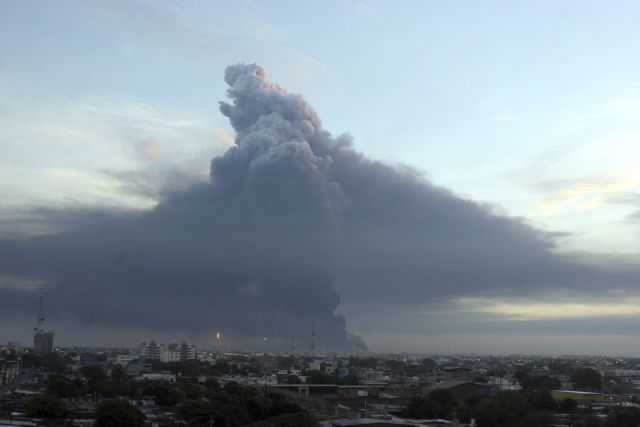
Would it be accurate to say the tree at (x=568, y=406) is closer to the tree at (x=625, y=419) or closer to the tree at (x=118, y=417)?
the tree at (x=625, y=419)

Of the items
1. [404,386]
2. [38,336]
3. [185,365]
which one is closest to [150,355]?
[38,336]

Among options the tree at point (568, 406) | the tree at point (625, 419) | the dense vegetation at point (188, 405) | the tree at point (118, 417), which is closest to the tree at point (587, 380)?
the tree at point (568, 406)

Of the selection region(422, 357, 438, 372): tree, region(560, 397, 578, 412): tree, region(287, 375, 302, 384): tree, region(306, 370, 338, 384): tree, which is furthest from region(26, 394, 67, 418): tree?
region(422, 357, 438, 372): tree

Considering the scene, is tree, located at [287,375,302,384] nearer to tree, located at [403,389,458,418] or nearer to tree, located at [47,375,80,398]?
tree, located at [47,375,80,398]

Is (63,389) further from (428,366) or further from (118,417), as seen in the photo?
(428,366)

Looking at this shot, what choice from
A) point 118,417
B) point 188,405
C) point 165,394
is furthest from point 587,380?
point 118,417

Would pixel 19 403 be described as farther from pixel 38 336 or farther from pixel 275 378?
pixel 38 336
